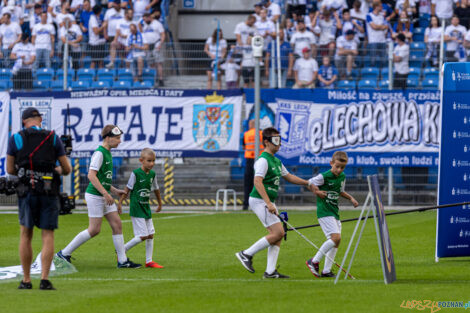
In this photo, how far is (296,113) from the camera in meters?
25.3

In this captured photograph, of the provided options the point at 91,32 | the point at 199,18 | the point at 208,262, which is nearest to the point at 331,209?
the point at 208,262

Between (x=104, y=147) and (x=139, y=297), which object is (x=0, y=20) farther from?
(x=139, y=297)

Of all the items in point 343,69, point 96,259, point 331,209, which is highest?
point 343,69

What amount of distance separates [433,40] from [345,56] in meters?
3.35

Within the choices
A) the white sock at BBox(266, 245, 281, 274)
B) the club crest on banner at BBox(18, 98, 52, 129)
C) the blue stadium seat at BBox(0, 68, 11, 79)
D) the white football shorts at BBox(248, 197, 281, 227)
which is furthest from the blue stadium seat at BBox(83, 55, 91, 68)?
the white sock at BBox(266, 245, 281, 274)

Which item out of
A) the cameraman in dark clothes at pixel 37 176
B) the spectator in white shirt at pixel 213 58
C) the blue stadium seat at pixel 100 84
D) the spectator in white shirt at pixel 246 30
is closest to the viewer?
the cameraman in dark clothes at pixel 37 176

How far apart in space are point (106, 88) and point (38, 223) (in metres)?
15.6

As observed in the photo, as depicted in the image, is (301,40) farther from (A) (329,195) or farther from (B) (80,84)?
(A) (329,195)

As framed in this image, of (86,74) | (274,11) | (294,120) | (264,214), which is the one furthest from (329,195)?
(274,11)

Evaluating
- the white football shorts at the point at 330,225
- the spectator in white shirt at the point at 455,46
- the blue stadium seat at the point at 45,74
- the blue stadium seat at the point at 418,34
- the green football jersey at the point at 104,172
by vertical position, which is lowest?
the white football shorts at the point at 330,225

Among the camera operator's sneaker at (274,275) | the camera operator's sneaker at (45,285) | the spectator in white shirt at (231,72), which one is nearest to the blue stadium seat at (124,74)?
the spectator in white shirt at (231,72)

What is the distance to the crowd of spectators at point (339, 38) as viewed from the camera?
82.9 ft

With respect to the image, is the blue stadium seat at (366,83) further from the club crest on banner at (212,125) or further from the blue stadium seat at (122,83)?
the blue stadium seat at (122,83)

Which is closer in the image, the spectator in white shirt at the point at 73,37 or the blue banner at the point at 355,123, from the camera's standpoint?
the blue banner at the point at 355,123
